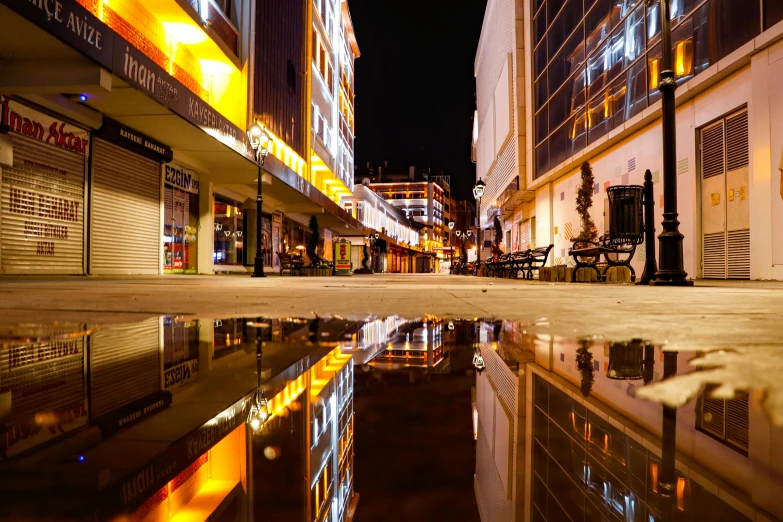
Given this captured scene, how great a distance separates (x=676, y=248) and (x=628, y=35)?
11789 mm

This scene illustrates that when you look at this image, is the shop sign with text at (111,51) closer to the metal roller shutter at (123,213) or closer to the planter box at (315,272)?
Answer: the metal roller shutter at (123,213)

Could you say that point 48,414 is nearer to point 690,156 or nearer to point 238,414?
point 238,414

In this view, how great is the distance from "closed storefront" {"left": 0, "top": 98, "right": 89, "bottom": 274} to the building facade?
0.09 ft

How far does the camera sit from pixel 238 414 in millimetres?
1010

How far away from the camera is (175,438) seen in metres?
0.87

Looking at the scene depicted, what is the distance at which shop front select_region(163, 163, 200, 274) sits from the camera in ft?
62.0

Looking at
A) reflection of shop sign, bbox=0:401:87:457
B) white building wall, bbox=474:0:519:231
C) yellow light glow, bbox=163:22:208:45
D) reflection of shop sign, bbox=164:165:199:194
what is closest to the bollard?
reflection of shop sign, bbox=0:401:87:457

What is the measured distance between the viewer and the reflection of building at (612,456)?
2.12 ft

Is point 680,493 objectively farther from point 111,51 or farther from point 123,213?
point 123,213

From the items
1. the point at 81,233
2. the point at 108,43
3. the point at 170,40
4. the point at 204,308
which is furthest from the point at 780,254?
the point at 170,40

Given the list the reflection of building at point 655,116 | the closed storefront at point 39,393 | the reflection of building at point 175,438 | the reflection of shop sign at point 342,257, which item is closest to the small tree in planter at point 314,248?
the reflection of shop sign at point 342,257

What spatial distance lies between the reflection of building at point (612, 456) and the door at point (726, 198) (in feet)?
44.6

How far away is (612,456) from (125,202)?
17.4 metres

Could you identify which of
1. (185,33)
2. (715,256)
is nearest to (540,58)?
(715,256)
